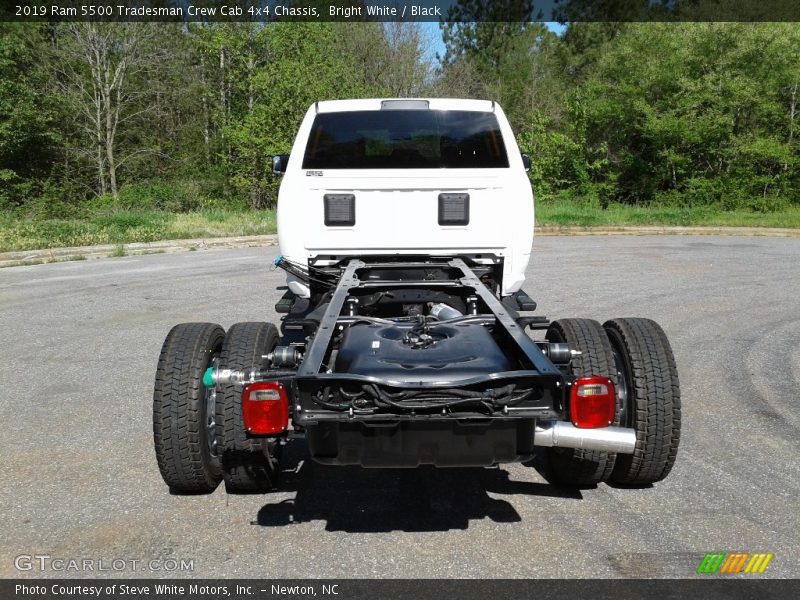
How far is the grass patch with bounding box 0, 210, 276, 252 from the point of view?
594 inches

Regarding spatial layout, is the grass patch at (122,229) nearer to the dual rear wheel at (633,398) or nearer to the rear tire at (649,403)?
the dual rear wheel at (633,398)

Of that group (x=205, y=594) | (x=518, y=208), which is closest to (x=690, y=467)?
(x=518, y=208)

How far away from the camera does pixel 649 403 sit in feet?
11.6

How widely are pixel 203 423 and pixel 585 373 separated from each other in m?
1.93

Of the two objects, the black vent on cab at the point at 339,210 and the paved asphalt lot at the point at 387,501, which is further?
Result: the black vent on cab at the point at 339,210

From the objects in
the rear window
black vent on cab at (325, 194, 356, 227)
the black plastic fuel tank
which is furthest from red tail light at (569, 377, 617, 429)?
the rear window

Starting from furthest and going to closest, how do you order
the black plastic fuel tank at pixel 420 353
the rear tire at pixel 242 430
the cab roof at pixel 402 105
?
1. the cab roof at pixel 402 105
2. the rear tire at pixel 242 430
3. the black plastic fuel tank at pixel 420 353

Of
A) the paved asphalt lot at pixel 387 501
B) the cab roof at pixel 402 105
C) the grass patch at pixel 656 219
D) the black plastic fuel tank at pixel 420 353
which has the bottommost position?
the grass patch at pixel 656 219

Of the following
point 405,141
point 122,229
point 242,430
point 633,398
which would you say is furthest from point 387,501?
point 122,229

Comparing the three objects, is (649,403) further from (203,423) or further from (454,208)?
(454,208)

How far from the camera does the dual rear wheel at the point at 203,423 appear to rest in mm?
3531

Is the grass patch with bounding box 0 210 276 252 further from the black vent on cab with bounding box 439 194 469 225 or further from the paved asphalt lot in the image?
the black vent on cab with bounding box 439 194 469 225

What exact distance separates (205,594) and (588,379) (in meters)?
1.81

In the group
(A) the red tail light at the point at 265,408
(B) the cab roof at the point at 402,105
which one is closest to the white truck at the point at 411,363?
(A) the red tail light at the point at 265,408
